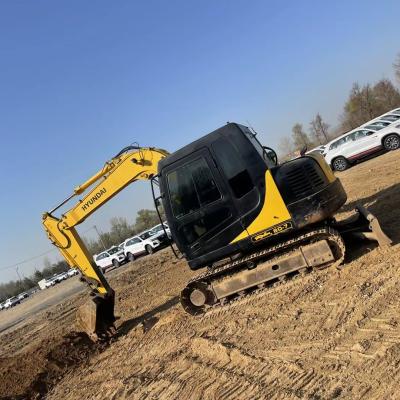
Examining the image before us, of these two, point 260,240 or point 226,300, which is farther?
point 226,300

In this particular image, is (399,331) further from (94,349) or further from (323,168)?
(94,349)

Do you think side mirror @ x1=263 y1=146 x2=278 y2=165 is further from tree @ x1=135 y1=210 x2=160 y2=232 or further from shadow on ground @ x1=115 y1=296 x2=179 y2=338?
tree @ x1=135 y1=210 x2=160 y2=232

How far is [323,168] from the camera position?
8.07m

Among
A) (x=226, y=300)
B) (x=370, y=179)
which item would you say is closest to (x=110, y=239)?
(x=370, y=179)

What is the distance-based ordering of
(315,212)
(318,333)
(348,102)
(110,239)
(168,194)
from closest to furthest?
(318,333)
(315,212)
(168,194)
(348,102)
(110,239)

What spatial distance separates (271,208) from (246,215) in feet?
1.42

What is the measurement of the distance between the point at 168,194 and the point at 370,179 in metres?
10.7

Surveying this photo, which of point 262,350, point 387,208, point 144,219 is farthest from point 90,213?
point 144,219

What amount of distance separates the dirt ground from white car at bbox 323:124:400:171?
11379 millimetres

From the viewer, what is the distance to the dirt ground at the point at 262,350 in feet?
16.1

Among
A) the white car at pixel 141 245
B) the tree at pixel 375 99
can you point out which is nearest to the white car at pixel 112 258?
the white car at pixel 141 245

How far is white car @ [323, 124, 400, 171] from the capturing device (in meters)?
21.6

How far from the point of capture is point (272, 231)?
783 centimetres

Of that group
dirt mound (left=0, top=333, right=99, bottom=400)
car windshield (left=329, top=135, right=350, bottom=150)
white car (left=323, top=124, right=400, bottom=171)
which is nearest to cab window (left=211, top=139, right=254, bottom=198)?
dirt mound (left=0, top=333, right=99, bottom=400)
